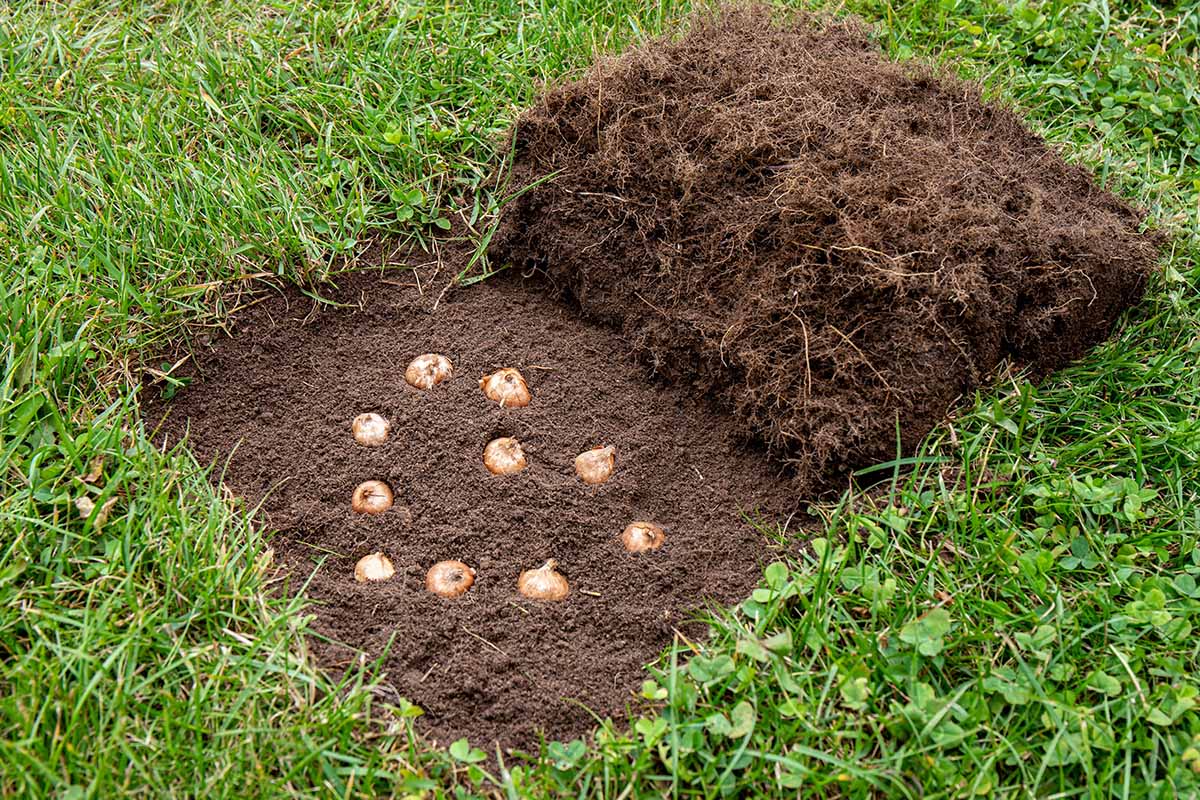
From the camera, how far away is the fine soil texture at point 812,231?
256 cm

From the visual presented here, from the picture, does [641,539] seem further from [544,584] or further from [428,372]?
[428,372]

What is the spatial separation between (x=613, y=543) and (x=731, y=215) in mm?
940

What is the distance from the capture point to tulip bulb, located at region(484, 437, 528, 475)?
2.70 m

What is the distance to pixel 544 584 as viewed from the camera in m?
2.45

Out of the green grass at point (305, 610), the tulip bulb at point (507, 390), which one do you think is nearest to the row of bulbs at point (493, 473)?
the tulip bulb at point (507, 390)

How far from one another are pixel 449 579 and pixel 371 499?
12.8 inches

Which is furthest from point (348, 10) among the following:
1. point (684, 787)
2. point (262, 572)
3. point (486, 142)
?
point (684, 787)

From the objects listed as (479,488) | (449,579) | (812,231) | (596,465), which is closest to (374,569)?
(449,579)

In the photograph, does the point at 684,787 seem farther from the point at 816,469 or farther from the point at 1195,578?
the point at 1195,578

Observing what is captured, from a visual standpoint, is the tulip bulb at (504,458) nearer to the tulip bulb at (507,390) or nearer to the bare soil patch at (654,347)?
the bare soil patch at (654,347)

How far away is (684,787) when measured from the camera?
2076 millimetres

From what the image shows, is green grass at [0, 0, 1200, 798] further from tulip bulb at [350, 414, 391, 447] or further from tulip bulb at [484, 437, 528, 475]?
tulip bulb at [484, 437, 528, 475]

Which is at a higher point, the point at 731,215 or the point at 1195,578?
the point at 731,215

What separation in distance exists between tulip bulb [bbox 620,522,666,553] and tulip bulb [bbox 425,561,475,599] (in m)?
0.38
